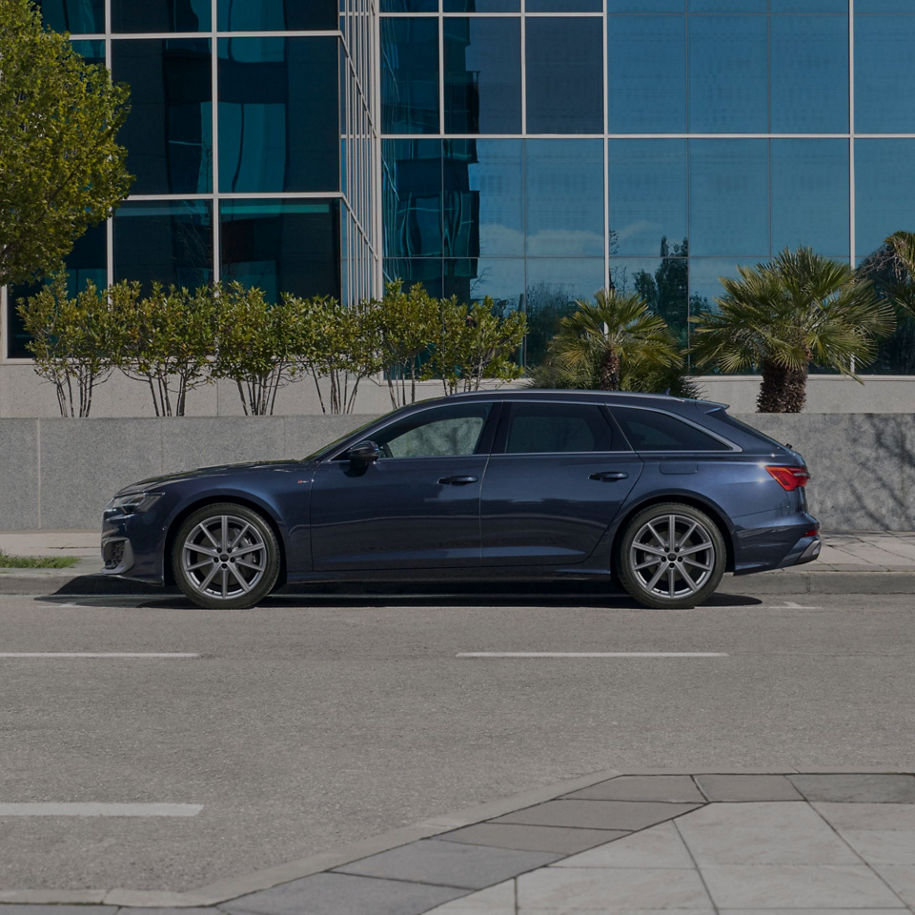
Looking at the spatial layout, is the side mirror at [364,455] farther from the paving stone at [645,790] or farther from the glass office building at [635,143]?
the glass office building at [635,143]

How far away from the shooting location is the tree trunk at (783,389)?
19906 millimetres

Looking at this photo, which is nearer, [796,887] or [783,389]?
[796,887]

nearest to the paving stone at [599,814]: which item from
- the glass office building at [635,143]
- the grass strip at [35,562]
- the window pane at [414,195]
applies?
the grass strip at [35,562]

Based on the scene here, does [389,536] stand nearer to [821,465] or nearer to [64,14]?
[821,465]

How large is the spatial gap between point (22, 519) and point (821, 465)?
904 cm

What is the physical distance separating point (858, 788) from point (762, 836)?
0.80 m

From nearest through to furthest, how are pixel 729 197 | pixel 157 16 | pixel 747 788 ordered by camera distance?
pixel 747 788 < pixel 157 16 < pixel 729 197

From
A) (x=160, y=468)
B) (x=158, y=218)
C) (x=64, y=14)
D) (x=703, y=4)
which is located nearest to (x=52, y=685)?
(x=160, y=468)

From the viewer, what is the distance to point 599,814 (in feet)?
15.4

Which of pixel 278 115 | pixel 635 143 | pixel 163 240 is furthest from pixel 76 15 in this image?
pixel 635 143

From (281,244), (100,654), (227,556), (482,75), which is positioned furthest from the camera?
(482,75)

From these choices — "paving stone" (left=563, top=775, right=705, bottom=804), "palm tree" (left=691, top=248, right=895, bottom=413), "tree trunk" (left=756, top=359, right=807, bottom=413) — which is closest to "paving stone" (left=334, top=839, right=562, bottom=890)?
"paving stone" (left=563, top=775, right=705, bottom=804)

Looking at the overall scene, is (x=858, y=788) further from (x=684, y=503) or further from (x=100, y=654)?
(x=684, y=503)

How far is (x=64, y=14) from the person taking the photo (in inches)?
898
